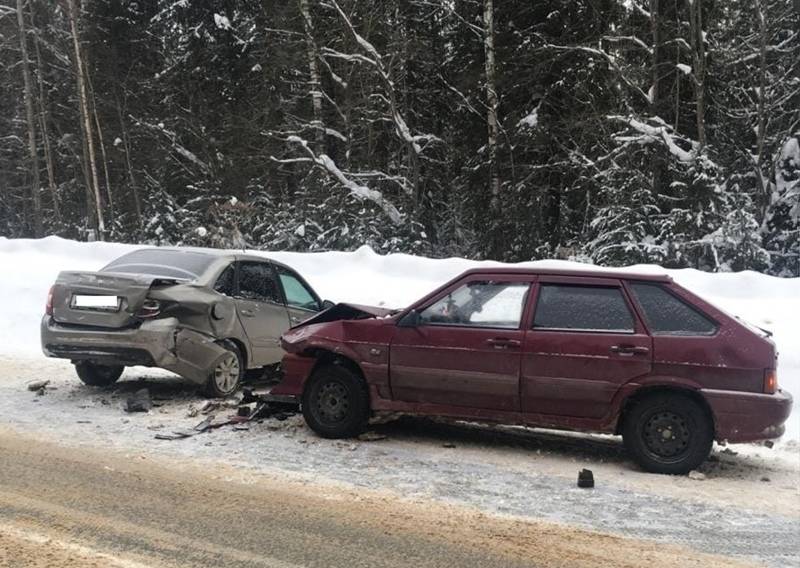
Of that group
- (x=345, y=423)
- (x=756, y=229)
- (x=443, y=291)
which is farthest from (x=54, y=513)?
(x=756, y=229)

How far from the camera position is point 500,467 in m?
5.70

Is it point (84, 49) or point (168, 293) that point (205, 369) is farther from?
point (84, 49)

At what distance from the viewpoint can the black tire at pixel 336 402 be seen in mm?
6297

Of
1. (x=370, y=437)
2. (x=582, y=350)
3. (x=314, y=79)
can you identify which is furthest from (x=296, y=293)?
(x=314, y=79)

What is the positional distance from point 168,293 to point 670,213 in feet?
46.0

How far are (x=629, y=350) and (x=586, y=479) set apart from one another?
110 cm

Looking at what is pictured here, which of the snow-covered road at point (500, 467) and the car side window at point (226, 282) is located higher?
the car side window at point (226, 282)

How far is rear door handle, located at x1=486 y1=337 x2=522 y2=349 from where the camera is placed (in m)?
5.87

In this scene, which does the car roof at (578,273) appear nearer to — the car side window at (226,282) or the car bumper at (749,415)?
the car bumper at (749,415)

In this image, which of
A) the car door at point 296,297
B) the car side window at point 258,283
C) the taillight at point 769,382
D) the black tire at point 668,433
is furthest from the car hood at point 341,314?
the taillight at point 769,382

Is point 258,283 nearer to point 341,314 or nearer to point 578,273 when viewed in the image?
point 341,314

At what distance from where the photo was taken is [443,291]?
6230 mm

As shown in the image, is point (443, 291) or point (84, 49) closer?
point (443, 291)

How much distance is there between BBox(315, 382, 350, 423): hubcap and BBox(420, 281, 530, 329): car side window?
3.29 ft
